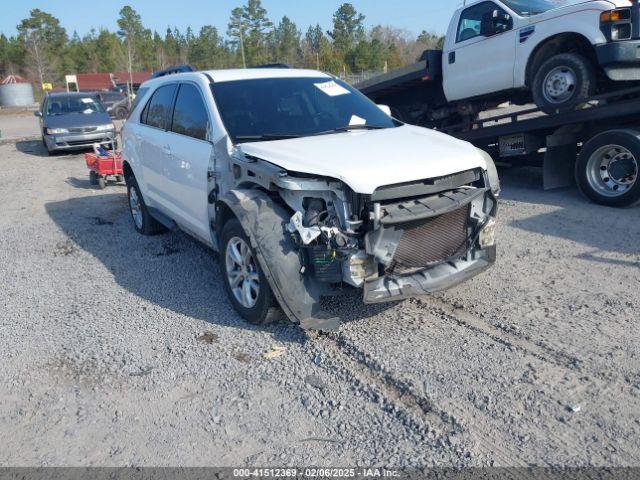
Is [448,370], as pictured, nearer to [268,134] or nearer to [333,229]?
[333,229]

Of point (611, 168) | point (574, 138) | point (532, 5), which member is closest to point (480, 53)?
point (532, 5)

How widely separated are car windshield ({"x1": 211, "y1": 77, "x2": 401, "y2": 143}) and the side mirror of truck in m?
4.04

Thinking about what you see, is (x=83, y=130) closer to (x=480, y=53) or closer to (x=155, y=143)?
(x=155, y=143)

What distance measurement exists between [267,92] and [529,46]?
4.69 m

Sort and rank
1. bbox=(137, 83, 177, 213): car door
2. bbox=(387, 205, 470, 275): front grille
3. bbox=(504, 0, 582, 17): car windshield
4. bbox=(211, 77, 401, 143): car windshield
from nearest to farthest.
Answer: bbox=(387, 205, 470, 275): front grille, bbox=(211, 77, 401, 143): car windshield, bbox=(137, 83, 177, 213): car door, bbox=(504, 0, 582, 17): car windshield

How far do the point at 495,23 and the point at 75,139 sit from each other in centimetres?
1165

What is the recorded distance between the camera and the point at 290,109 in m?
5.29

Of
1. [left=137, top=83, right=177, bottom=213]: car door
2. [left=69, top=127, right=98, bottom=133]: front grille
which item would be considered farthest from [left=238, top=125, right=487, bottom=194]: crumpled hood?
[left=69, top=127, right=98, bottom=133]: front grille

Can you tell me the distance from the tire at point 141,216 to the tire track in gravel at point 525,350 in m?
3.74

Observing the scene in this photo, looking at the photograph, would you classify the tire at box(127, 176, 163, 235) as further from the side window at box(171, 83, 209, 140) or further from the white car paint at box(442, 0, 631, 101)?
the white car paint at box(442, 0, 631, 101)

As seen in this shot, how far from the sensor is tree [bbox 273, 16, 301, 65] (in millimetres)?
75656

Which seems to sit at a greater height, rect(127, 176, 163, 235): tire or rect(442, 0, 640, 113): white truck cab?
rect(442, 0, 640, 113): white truck cab

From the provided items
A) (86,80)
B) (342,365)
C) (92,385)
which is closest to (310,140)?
(342,365)

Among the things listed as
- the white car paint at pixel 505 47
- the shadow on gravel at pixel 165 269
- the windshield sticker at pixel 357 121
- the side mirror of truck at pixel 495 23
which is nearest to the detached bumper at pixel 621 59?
the white car paint at pixel 505 47
